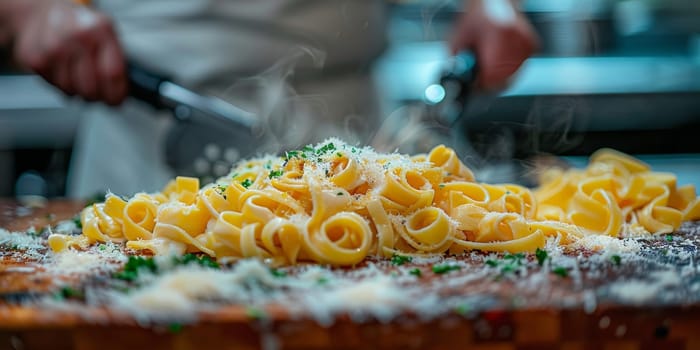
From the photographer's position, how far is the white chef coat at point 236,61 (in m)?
3.07

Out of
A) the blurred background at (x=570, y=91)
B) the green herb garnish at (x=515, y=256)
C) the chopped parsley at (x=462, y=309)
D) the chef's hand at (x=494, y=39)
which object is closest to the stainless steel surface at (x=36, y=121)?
the blurred background at (x=570, y=91)

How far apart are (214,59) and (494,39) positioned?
44.9 inches

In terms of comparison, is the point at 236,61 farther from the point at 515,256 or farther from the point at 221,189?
the point at 515,256

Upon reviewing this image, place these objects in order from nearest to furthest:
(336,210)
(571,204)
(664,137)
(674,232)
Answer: (336,210) < (674,232) < (571,204) < (664,137)

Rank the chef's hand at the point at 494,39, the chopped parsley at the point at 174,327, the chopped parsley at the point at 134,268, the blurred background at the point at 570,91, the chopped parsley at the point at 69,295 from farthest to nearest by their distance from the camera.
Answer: the blurred background at the point at 570,91 → the chef's hand at the point at 494,39 → the chopped parsley at the point at 134,268 → the chopped parsley at the point at 69,295 → the chopped parsley at the point at 174,327

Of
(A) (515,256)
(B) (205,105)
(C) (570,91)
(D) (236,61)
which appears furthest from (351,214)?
(C) (570,91)

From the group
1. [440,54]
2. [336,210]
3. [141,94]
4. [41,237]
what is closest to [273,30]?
[141,94]

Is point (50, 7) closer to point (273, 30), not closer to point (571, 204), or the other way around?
point (273, 30)

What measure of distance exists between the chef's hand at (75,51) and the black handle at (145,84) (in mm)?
33

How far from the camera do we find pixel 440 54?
5.33 m

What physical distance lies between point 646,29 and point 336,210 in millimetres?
4205

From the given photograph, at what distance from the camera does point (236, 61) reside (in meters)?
3.09

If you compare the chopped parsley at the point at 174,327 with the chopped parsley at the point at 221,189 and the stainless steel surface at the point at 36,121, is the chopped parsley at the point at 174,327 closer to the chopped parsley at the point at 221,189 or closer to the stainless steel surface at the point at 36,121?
the chopped parsley at the point at 221,189

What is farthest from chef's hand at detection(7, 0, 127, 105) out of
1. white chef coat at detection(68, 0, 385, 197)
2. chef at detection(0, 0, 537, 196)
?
white chef coat at detection(68, 0, 385, 197)
